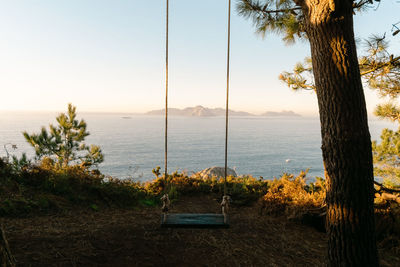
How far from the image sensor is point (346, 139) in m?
2.50

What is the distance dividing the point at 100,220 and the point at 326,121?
3.57 m

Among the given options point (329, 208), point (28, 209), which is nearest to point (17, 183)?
point (28, 209)

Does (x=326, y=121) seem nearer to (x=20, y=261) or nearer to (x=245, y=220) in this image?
(x=245, y=220)

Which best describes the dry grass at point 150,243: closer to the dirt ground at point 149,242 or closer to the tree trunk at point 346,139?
the dirt ground at point 149,242

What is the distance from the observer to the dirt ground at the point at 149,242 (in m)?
2.65

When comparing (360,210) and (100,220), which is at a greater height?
(360,210)

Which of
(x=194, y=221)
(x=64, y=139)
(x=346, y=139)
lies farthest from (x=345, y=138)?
(x=64, y=139)

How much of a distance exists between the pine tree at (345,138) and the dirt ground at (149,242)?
24.4 inches

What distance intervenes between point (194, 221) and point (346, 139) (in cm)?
188

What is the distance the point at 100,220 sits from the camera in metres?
4.07

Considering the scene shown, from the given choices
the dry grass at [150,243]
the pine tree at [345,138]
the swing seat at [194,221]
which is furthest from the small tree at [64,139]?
the pine tree at [345,138]

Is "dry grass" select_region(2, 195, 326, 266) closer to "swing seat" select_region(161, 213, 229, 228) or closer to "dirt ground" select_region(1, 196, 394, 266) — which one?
"dirt ground" select_region(1, 196, 394, 266)

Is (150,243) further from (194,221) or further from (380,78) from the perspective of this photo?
(380,78)

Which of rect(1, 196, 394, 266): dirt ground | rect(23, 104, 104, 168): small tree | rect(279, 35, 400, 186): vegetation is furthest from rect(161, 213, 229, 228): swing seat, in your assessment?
rect(23, 104, 104, 168): small tree
